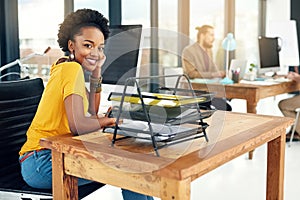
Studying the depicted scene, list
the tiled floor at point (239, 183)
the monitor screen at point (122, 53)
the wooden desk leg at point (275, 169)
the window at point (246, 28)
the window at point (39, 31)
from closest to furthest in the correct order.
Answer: the wooden desk leg at point (275, 169)
the monitor screen at point (122, 53)
the tiled floor at point (239, 183)
the window at point (39, 31)
the window at point (246, 28)

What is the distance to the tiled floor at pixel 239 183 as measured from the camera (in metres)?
→ 2.75

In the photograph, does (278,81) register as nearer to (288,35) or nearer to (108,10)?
(288,35)

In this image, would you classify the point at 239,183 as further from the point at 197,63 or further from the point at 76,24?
the point at 76,24

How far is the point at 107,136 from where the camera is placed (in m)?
1.54

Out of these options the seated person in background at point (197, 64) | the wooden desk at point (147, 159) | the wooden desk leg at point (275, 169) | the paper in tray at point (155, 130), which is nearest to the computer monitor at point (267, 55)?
the seated person in background at point (197, 64)

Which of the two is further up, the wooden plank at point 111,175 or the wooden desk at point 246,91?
the wooden desk at point 246,91

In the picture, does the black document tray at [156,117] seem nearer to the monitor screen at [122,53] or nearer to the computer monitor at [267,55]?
the monitor screen at [122,53]

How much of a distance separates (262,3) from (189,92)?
20.4 ft

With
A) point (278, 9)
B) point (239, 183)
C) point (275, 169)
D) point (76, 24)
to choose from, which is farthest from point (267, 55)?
point (278, 9)

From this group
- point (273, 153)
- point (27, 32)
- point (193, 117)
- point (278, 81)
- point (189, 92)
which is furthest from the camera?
point (278, 81)

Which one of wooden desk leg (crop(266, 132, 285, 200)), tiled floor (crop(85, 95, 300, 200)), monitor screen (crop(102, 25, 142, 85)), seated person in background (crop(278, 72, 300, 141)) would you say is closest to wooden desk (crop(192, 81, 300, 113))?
seated person in background (crop(278, 72, 300, 141))

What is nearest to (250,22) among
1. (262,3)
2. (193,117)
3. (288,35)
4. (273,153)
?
(262,3)

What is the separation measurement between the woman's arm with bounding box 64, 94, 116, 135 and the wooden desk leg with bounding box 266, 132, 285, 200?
0.88 metres

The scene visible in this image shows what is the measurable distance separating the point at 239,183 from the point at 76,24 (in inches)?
73.4
